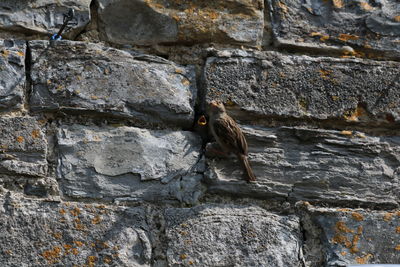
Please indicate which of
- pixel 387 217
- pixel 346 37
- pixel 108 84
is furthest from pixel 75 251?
pixel 346 37

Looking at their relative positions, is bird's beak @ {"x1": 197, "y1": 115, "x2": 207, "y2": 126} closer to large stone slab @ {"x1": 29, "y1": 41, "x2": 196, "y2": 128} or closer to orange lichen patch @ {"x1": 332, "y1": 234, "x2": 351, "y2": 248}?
large stone slab @ {"x1": 29, "y1": 41, "x2": 196, "y2": 128}

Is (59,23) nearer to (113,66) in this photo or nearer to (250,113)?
(113,66)

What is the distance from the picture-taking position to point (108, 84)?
10.0 feet

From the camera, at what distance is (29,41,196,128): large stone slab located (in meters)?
3.01

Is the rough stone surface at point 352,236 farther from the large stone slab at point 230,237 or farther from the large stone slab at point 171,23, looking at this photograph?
the large stone slab at point 171,23

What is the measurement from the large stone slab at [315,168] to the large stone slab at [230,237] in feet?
0.37

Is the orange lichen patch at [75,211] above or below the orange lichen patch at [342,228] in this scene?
below

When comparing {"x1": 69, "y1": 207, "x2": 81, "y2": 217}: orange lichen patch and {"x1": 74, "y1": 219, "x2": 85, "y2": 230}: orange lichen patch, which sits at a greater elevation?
{"x1": 69, "y1": 207, "x2": 81, "y2": 217}: orange lichen patch

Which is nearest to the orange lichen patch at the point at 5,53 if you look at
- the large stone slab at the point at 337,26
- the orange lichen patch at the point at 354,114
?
the large stone slab at the point at 337,26

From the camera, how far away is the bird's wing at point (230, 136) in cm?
296

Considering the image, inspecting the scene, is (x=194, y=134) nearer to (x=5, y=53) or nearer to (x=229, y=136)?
(x=229, y=136)

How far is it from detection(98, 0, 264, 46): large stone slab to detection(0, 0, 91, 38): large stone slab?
102mm

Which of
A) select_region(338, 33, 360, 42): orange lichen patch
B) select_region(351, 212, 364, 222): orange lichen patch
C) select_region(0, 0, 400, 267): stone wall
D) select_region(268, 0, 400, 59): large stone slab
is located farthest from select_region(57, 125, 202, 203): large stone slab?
select_region(338, 33, 360, 42): orange lichen patch

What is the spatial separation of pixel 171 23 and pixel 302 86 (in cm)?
65
